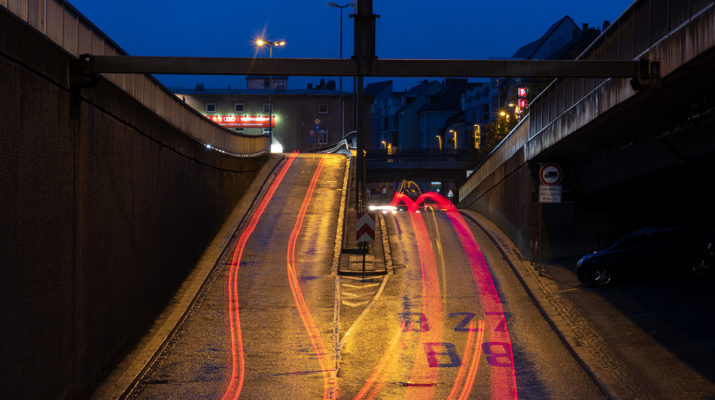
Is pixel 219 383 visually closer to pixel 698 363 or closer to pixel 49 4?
pixel 49 4

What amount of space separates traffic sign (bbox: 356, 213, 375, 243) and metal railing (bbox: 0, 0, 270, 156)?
578 cm

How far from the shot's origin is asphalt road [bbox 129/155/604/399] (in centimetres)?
1296

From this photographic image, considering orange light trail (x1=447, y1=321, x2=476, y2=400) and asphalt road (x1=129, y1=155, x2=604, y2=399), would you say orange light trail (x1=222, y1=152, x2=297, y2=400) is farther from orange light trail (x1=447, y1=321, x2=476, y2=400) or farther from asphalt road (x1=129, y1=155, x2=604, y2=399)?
orange light trail (x1=447, y1=321, x2=476, y2=400)

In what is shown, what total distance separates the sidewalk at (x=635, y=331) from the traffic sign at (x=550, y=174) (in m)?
2.80

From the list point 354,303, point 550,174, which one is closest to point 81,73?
point 354,303

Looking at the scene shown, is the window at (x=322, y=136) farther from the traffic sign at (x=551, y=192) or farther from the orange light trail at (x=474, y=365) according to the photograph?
the orange light trail at (x=474, y=365)

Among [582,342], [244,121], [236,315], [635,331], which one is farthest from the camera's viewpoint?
[244,121]

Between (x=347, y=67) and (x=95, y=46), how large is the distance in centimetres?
456

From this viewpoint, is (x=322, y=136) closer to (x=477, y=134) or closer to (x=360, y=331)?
(x=477, y=134)

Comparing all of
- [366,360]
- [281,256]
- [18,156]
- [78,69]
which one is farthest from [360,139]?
[18,156]

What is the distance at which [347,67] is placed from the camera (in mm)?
13109

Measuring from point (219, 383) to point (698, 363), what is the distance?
8126mm

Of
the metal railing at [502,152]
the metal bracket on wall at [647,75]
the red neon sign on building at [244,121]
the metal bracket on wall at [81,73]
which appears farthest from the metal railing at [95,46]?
the red neon sign on building at [244,121]

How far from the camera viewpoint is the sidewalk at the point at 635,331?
12.6m
